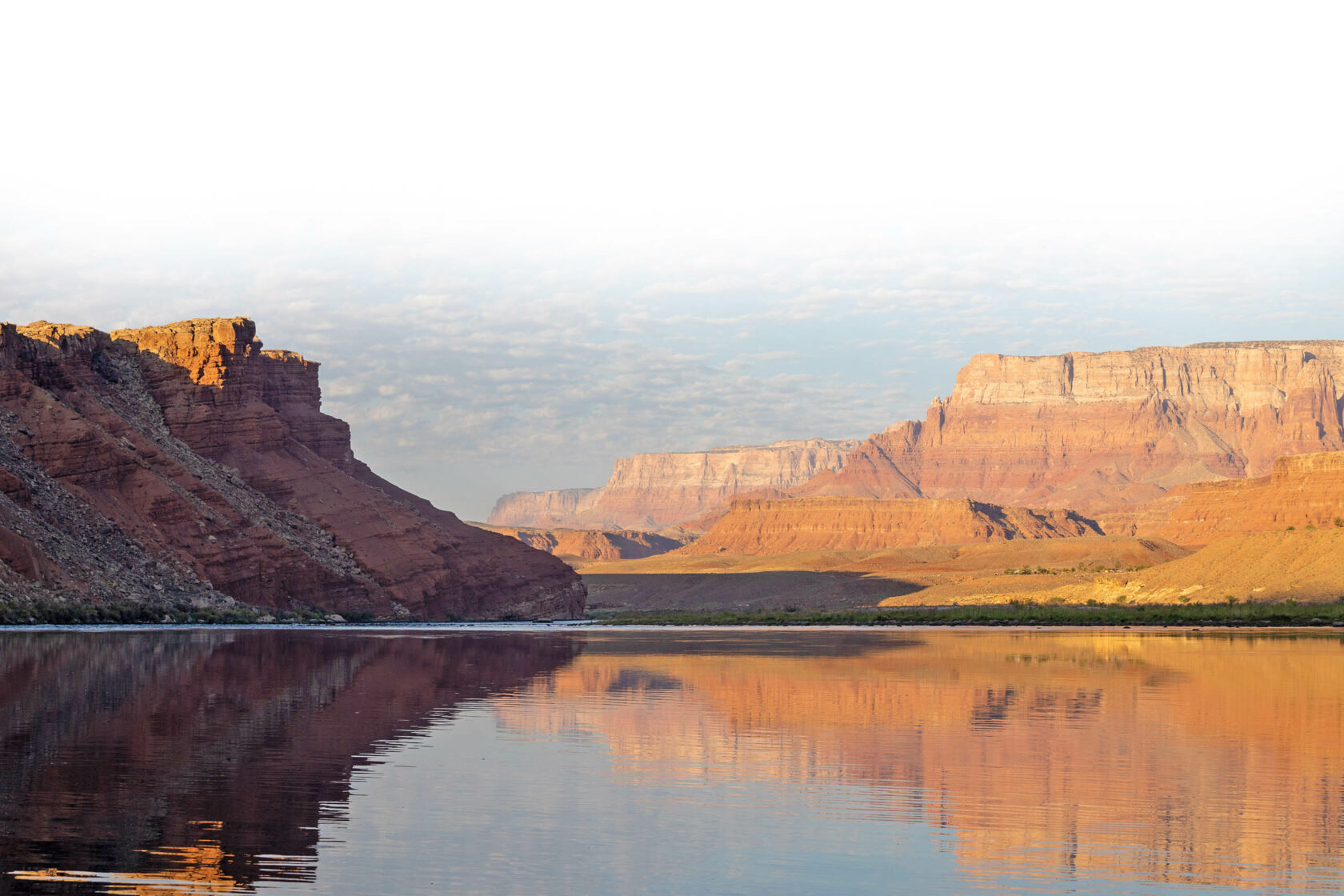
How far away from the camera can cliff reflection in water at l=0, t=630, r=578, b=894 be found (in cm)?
1331

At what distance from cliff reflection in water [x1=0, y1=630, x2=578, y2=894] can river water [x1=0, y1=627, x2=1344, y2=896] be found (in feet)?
0.23

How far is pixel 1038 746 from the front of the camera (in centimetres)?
2203

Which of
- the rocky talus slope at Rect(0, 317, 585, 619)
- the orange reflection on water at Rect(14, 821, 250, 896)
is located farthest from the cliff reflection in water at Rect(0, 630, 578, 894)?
the rocky talus slope at Rect(0, 317, 585, 619)

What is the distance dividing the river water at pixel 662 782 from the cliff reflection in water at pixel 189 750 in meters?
0.07

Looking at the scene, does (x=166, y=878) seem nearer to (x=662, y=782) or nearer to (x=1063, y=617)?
(x=662, y=782)

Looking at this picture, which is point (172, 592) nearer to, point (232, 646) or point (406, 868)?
point (232, 646)

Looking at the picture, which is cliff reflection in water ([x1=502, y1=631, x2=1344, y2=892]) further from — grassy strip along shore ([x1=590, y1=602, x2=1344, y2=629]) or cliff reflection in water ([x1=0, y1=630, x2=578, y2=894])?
grassy strip along shore ([x1=590, y1=602, x2=1344, y2=629])

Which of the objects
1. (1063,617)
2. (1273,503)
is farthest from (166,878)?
(1273,503)

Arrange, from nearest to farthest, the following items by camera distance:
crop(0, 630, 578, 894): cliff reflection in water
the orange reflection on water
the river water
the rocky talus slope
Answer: the orange reflection on water, the river water, crop(0, 630, 578, 894): cliff reflection in water, the rocky talus slope

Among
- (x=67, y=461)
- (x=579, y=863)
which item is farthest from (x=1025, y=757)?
(x=67, y=461)

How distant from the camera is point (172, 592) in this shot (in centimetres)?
7119

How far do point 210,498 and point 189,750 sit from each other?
207ft

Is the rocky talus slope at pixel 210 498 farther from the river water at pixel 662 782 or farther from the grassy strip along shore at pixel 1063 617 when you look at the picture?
the river water at pixel 662 782

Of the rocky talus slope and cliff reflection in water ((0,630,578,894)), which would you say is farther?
the rocky talus slope
